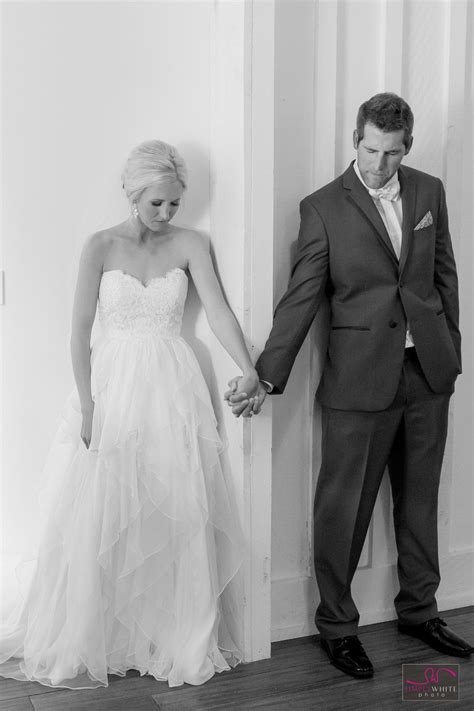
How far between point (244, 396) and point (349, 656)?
0.96 meters

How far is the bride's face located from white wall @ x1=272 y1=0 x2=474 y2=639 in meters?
0.37

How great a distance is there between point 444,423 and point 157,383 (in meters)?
1.04

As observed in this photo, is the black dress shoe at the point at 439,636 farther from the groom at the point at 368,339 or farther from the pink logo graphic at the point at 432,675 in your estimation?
the pink logo graphic at the point at 432,675

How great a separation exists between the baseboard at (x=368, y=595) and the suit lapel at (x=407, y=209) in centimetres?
121

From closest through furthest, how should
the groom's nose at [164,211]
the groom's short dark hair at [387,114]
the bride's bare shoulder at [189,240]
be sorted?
the groom's short dark hair at [387,114] → the groom's nose at [164,211] → the bride's bare shoulder at [189,240]

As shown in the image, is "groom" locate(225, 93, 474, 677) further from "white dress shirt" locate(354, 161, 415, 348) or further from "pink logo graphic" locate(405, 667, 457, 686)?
"pink logo graphic" locate(405, 667, 457, 686)

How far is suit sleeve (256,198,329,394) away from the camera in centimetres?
276

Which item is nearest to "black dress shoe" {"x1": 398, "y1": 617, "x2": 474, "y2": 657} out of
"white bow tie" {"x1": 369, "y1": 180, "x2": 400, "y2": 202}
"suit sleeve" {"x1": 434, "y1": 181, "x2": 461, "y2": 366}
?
"suit sleeve" {"x1": 434, "y1": 181, "x2": 461, "y2": 366}

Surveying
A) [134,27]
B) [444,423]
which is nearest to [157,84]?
[134,27]

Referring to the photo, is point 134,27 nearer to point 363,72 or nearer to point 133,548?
point 363,72

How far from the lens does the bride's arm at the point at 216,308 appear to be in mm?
2723

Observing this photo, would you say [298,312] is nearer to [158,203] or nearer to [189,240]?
[189,240]

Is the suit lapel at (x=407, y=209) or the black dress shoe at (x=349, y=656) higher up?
the suit lapel at (x=407, y=209)

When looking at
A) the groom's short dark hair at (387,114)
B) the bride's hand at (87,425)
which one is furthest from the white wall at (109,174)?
the bride's hand at (87,425)
